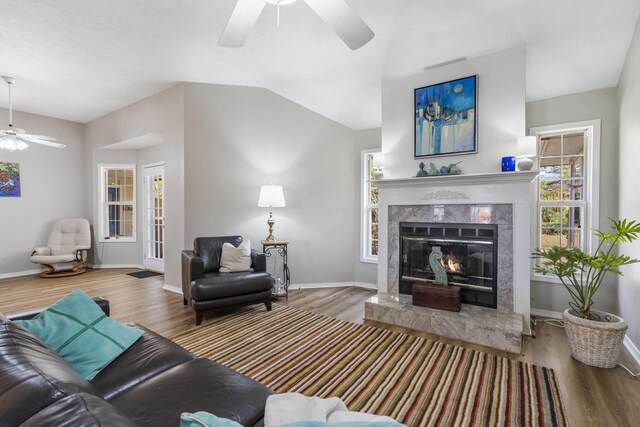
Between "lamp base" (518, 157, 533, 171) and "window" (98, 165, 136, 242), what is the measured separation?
6524mm

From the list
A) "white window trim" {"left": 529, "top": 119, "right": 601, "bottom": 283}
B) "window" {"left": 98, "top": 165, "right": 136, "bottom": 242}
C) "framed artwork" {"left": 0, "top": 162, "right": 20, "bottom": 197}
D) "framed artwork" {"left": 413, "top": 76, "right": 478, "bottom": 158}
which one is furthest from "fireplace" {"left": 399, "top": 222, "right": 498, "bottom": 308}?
"framed artwork" {"left": 0, "top": 162, "right": 20, "bottom": 197}

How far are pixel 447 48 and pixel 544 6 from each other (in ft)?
2.86

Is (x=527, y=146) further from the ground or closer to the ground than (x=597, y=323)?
further from the ground

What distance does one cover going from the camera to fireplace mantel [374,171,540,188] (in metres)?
2.87

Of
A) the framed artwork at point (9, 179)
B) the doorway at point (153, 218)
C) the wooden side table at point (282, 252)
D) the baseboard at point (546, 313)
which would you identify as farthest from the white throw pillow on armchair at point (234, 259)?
the framed artwork at point (9, 179)

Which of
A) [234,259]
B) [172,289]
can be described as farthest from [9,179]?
[234,259]

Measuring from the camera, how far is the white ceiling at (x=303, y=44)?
2635 mm

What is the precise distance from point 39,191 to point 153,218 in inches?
81.0

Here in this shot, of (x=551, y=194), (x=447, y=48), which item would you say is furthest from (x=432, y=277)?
(x=447, y=48)

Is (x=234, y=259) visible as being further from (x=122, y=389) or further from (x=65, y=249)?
(x=65, y=249)

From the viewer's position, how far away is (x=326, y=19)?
5.89 ft

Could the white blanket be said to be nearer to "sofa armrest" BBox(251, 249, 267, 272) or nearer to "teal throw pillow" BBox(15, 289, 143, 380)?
"teal throw pillow" BBox(15, 289, 143, 380)

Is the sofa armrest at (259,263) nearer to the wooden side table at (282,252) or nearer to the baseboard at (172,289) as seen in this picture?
the wooden side table at (282,252)

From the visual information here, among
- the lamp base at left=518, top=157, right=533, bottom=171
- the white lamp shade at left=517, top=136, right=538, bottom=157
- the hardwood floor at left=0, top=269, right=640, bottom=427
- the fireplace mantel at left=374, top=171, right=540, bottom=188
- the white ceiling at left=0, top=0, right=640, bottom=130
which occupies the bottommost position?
the hardwood floor at left=0, top=269, right=640, bottom=427
